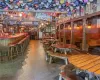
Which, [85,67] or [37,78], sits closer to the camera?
[85,67]

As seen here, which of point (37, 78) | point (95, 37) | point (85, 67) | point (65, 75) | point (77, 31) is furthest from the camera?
point (77, 31)

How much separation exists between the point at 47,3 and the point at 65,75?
3.58m

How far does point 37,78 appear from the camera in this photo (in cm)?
525

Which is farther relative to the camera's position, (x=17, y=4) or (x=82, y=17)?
(x=82, y=17)

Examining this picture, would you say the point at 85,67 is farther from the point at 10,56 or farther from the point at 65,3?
the point at 10,56

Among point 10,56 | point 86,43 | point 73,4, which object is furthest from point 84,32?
point 10,56

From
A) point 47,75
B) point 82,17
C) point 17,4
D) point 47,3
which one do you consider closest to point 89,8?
point 82,17

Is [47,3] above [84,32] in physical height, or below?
above

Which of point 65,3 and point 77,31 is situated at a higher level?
point 65,3

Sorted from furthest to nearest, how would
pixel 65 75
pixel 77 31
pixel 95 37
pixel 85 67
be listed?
pixel 77 31 → pixel 95 37 → pixel 65 75 → pixel 85 67

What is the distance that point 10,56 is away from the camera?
28.0 feet

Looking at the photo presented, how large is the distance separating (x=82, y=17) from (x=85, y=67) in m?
6.03

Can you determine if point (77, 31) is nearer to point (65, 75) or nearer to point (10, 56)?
point (10, 56)

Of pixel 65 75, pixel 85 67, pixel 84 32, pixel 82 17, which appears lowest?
pixel 65 75
